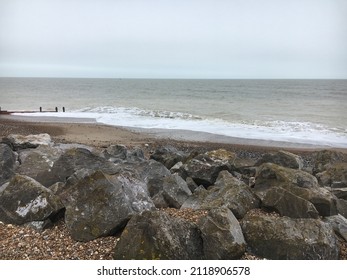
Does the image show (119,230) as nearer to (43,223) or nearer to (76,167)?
(43,223)

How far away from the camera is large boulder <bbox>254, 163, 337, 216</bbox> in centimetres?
532

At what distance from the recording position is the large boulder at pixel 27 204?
14.8ft

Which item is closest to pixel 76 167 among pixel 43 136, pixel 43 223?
pixel 43 223

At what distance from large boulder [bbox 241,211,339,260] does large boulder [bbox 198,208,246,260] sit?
0.21 meters

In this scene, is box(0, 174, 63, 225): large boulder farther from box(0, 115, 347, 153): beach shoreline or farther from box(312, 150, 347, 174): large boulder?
box(0, 115, 347, 153): beach shoreline

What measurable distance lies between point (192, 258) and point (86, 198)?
1.69m

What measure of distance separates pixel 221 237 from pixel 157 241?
798 millimetres

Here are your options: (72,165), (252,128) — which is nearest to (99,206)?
(72,165)

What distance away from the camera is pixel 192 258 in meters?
3.82

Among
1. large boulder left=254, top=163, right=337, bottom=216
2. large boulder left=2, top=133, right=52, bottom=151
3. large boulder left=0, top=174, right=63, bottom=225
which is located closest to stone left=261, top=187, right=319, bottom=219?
large boulder left=254, top=163, right=337, bottom=216

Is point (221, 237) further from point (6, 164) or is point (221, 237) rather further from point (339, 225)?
point (6, 164)

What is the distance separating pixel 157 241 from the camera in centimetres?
366

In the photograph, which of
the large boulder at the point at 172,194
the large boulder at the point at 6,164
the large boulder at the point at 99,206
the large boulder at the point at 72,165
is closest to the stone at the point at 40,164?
the large boulder at the point at 72,165

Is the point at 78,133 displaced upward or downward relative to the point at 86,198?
downward
